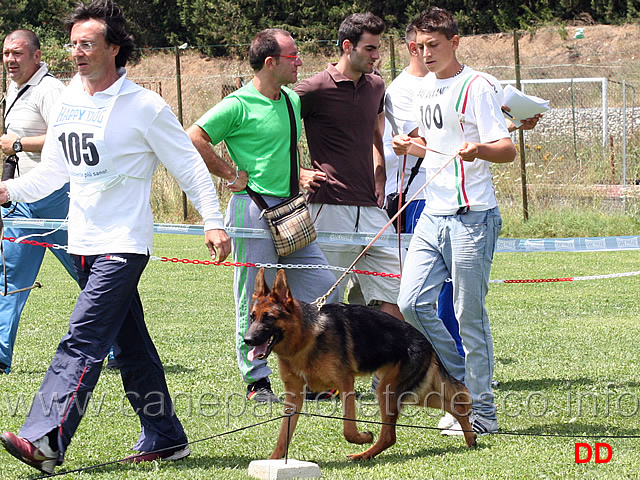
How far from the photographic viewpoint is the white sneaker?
521cm

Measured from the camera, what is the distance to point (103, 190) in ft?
14.2

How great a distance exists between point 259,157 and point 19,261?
2075 millimetres

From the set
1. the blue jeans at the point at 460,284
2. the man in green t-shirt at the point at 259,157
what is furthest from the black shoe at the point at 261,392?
the blue jeans at the point at 460,284

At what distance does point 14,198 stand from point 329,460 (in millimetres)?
2032

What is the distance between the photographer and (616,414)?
553cm

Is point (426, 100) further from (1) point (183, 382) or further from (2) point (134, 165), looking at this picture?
(1) point (183, 382)

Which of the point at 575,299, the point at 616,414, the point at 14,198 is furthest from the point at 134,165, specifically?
the point at 575,299

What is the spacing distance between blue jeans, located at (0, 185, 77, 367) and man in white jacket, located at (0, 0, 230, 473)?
95.9 inches

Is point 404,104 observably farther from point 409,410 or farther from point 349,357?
point 349,357

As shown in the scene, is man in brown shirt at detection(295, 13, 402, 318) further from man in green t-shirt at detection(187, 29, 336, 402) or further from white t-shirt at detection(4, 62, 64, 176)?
white t-shirt at detection(4, 62, 64, 176)

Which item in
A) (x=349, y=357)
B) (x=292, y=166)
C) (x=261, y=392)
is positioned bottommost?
(x=261, y=392)

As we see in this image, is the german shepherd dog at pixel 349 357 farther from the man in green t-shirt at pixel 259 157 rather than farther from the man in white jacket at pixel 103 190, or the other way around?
the man in green t-shirt at pixel 259 157

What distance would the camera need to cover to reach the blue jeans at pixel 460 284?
5016mm

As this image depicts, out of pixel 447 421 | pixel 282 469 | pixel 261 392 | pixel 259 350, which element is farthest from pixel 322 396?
pixel 282 469
